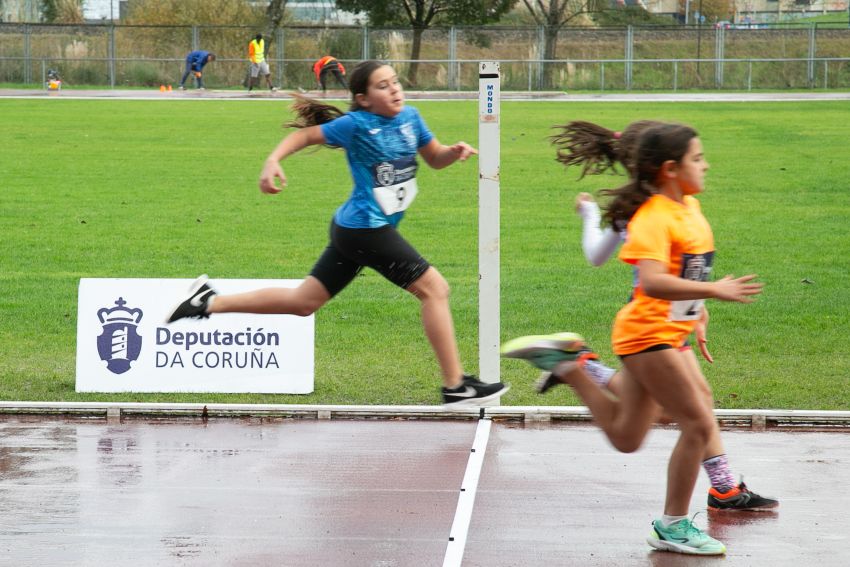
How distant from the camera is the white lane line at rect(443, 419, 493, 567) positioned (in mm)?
5320

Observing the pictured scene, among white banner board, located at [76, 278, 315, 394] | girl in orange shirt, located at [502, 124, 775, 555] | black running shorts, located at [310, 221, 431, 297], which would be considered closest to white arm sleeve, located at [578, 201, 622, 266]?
girl in orange shirt, located at [502, 124, 775, 555]

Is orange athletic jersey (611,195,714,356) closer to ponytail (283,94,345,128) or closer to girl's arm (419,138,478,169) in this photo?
girl's arm (419,138,478,169)

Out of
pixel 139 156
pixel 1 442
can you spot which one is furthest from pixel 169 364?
pixel 139 156

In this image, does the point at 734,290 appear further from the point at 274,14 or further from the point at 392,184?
the point at 274,14

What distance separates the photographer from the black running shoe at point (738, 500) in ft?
19.2

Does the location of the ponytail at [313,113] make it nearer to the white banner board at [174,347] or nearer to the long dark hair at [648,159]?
the white banner board at [174,347]

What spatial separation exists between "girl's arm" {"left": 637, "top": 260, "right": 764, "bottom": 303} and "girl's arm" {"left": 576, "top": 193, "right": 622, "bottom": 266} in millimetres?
569

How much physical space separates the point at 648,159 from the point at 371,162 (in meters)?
1.75

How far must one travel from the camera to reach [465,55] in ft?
178

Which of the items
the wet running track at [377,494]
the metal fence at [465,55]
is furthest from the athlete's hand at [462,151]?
the metal fence at [465,55]

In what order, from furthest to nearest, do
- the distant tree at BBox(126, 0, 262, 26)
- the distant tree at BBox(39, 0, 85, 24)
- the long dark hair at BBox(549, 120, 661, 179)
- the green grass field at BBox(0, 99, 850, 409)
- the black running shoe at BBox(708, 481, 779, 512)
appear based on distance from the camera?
the distant tree at BBox(39, 0, 85, 24) → the distant tree at BBox(126, 0, 262, 26) → the green grass field at BBox(0, 99, 850, 409) → the long dark hair at BBox(549, 120, 661, 179) → the black running shoe at BBox(708, 481, 779, 512)

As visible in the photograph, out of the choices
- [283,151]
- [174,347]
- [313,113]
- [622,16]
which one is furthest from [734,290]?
[622,16]

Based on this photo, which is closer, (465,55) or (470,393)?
(470,393)

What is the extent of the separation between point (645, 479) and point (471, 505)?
1.01 meters
